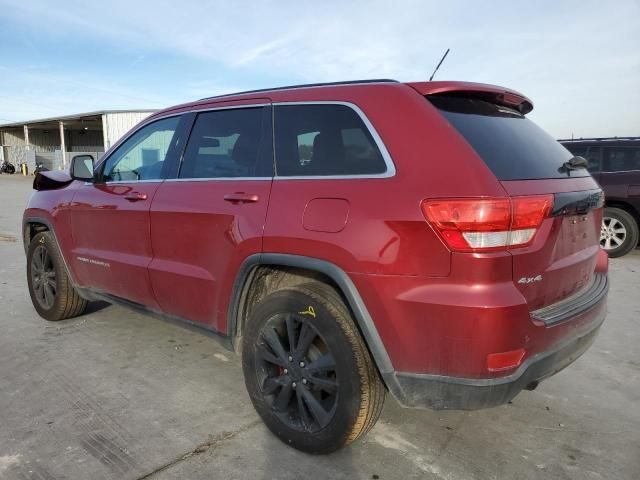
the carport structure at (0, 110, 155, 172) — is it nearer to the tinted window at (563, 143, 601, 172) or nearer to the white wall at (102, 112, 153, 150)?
the white wall at (102, 112, 153, 150)

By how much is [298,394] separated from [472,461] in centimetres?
91

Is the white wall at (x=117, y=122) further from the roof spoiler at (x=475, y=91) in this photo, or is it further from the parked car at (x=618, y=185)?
the roof spoiler at (x=475, y=91)

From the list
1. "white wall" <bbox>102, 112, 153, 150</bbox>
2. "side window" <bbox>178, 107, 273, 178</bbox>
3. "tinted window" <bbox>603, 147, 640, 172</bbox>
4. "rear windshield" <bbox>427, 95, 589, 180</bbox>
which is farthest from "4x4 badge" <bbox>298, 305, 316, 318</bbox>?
"white wall" <bbox>102, 112, 153, 150</bbox>

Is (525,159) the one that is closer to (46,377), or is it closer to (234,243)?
(234,243)

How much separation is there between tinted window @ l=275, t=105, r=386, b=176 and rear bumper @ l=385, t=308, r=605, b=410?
3.02 ft

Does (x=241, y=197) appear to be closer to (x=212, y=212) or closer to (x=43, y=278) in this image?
(x=212, y=212)

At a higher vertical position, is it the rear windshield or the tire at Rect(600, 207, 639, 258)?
the rear windshield

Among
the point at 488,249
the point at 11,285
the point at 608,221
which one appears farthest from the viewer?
the point at 608,221

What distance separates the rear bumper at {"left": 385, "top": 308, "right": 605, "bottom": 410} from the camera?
206cm

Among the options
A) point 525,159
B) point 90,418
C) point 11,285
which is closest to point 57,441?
point 90,418

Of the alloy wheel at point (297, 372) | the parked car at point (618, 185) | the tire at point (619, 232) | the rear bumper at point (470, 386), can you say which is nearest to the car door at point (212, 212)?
the alloy wheel at point (297, 372)

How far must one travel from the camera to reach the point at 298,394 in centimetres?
256

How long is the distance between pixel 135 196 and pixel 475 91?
2256mm

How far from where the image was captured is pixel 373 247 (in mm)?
2180
